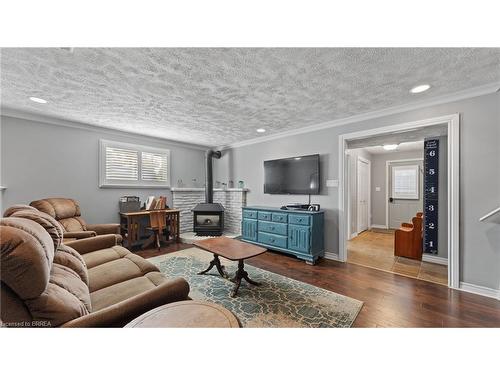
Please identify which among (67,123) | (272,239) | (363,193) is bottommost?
(272,239)

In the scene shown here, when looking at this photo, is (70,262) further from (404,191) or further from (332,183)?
(404,191)

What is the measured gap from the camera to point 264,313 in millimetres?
1846

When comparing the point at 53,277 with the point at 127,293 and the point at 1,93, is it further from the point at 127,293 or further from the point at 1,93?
the point at 1,93

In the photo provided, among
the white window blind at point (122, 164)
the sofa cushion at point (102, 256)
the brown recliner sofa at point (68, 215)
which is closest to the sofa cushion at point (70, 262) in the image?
the sofa cushion at point (102, 256)

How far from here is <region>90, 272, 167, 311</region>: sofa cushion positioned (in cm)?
130

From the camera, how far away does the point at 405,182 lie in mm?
5621

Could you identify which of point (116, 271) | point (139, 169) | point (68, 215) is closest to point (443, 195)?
point (116, 271)

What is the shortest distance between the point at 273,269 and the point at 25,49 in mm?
3416

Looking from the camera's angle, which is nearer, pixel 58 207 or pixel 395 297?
pixel 395 297

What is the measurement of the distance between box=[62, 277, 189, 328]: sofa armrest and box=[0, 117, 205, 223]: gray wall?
3.34 metres

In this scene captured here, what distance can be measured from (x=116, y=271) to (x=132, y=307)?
0.85 m

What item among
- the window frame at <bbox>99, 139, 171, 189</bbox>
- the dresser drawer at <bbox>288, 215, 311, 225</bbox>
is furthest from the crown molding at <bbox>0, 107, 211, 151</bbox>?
the dresser drawer at <bbox>288, 215, 311, 225</bbox>

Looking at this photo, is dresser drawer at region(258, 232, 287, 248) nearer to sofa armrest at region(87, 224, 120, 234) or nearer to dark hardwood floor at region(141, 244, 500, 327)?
dark hardwood floor at region(141, 244, 500, 327)
